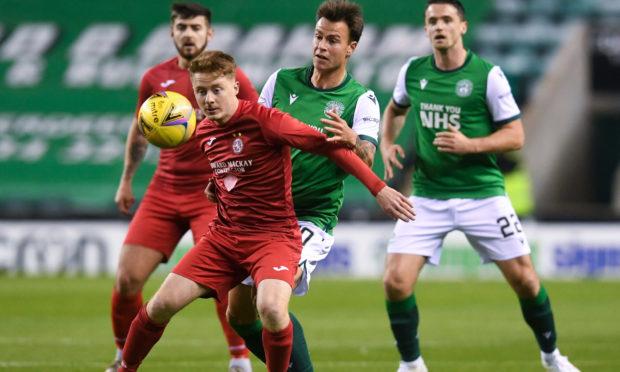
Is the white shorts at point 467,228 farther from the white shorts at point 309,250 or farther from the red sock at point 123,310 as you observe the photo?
the red sock at point 123,310

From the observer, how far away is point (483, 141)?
5945mm

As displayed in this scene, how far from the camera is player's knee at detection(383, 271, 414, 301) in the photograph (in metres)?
6.09

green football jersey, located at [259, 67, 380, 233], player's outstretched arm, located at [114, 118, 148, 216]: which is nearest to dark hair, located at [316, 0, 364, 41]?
green football jersey, located at [259, 67, 380, 233]

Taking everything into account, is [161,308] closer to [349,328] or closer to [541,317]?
[541,317]

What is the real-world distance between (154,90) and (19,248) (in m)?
9.64

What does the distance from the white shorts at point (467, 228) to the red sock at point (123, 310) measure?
67.0 inches

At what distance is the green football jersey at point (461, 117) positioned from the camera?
20.1 feet

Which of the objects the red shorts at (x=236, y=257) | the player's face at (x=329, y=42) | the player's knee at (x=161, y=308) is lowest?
the player's knee at (x=161, y=308)

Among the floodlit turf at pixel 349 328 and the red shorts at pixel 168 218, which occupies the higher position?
the red shorts at pixel 168 218

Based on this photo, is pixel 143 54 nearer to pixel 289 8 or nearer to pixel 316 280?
pixel 289 8

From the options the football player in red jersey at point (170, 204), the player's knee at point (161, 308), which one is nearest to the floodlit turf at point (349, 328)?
the football player in red jersey at point (170, 204)

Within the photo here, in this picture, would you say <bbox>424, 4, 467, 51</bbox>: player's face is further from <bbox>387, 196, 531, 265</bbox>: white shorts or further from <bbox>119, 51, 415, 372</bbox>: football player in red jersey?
<bbox>119, 51, 415, 372</bbox>: football player in red jersey

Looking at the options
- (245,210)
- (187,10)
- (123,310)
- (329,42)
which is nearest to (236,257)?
(245,210)

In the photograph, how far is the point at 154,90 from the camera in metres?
6.45
